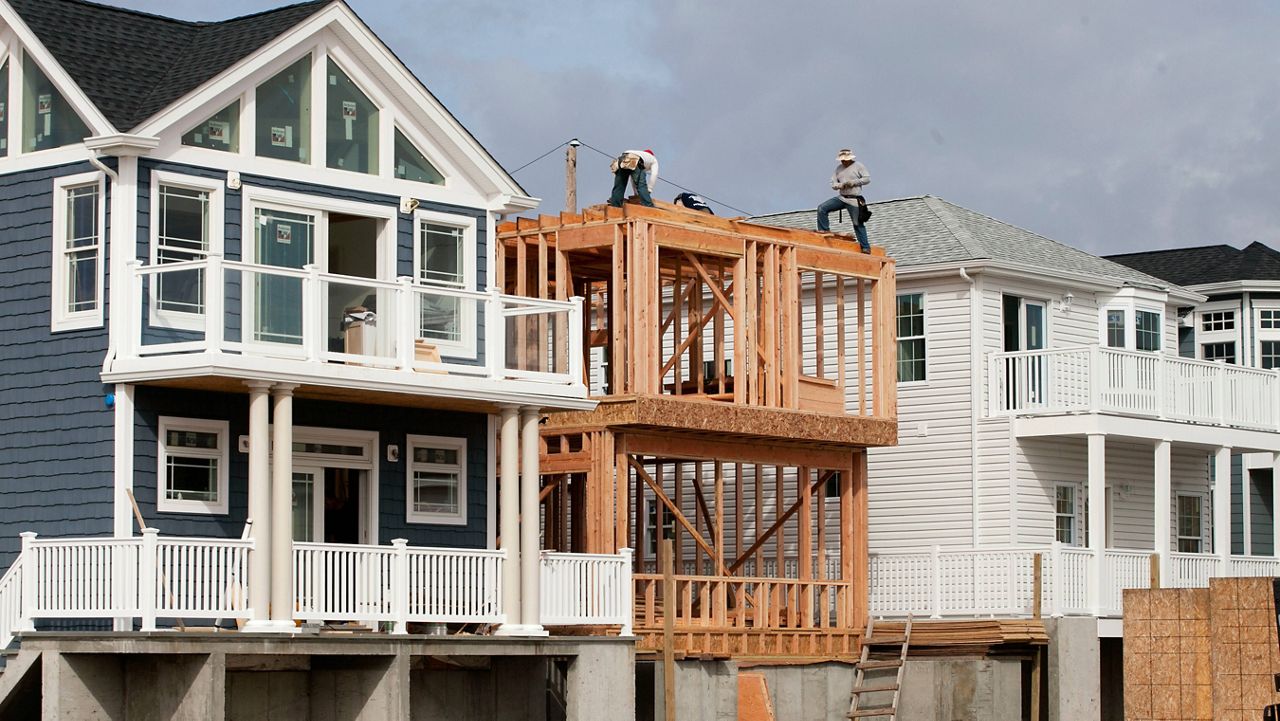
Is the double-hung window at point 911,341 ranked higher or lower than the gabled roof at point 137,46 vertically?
lower

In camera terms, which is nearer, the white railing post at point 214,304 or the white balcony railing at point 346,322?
the white railing post at point 214,304

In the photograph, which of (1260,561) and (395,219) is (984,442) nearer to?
(1260,561)

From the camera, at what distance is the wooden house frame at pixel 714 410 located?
3478 centimetres

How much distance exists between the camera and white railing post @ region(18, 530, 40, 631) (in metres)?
28.0

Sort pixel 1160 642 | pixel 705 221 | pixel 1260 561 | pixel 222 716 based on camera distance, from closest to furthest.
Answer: pixel 222 716 → pixel 1160 642 → pixel 705 221 → pixel 1260 561

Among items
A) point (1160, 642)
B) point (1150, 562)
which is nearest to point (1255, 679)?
point (1160, 642)

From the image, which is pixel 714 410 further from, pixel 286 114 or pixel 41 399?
pixel 41 399

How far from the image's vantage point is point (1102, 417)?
1570 inches

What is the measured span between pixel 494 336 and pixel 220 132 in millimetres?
4374

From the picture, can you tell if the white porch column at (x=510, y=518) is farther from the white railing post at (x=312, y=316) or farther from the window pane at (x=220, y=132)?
the window pane at (x=220, y=132)

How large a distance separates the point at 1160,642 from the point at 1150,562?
1021cm

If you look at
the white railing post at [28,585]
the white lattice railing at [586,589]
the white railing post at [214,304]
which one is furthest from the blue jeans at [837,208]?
the white railing post at [28,585]

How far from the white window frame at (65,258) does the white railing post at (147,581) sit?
334 centimetres

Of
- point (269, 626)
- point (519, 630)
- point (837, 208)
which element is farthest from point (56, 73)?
point (837, 208)
